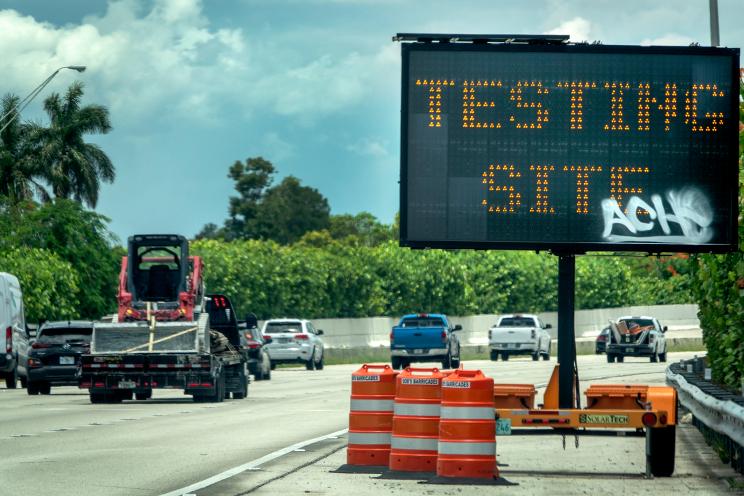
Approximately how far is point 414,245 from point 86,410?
1311 cm

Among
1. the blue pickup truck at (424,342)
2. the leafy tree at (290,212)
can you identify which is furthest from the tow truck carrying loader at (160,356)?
the leafy tree at (290,212)

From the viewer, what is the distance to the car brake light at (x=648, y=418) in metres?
15.2

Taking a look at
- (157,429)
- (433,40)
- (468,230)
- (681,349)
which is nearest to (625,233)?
(468,230)

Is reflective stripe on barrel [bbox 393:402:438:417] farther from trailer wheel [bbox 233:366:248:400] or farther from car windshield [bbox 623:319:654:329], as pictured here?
car windshield [bbox 623:319:654:329]

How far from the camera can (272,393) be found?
35812mm

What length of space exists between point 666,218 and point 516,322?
46.9 m

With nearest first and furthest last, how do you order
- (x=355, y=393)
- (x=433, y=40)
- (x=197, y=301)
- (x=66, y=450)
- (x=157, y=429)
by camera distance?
(x=355, y=393) → (x=433, y=40) → (x=66, y=450) → (x=157, y=429) → (x=197, y=301)

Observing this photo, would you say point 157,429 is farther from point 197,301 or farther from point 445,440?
point 197,301

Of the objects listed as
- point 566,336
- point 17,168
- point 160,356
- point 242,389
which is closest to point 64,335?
point 242,389

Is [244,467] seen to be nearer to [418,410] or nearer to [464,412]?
[418,410]

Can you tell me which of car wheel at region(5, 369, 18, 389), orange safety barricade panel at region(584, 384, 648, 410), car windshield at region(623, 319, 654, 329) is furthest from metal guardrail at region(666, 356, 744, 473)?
car windshield at region(623, 319, 654, 329)

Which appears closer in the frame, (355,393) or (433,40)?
(355,393)

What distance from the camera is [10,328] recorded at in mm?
39000

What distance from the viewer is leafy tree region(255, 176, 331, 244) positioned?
147 metres
